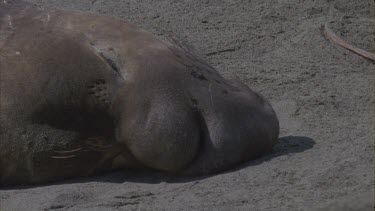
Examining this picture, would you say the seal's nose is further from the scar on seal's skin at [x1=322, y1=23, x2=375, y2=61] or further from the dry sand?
the scar on seal's skin at [x1=322, y1=23, x2=375, y2=61]

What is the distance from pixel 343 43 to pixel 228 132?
196cm

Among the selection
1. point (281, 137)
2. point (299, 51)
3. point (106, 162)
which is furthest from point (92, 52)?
point (299, 51)

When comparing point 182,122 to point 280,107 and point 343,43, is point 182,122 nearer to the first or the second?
point 280,107

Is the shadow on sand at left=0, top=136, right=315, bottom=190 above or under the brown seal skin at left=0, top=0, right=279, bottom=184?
under

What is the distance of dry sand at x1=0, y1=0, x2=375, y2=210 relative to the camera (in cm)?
463

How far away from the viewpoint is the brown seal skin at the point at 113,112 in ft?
16.2

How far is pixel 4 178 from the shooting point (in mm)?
5129

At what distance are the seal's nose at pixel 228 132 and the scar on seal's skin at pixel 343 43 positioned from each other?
1580mm

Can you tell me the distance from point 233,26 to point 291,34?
418mm

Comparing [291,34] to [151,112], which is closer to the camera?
[151,112]

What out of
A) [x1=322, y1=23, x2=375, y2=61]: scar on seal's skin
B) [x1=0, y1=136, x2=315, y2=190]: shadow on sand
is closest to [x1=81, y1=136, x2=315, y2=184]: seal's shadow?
[x1=0, y1=136, x2=315, y2=190]: shadow on sand

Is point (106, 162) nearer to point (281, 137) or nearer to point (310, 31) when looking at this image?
point (281, 137)

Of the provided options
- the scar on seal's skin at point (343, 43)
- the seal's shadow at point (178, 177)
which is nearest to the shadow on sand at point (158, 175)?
the seal's shadow at point (178, 177)

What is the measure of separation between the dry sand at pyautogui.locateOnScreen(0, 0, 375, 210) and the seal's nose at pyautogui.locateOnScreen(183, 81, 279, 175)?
0.07 metres
